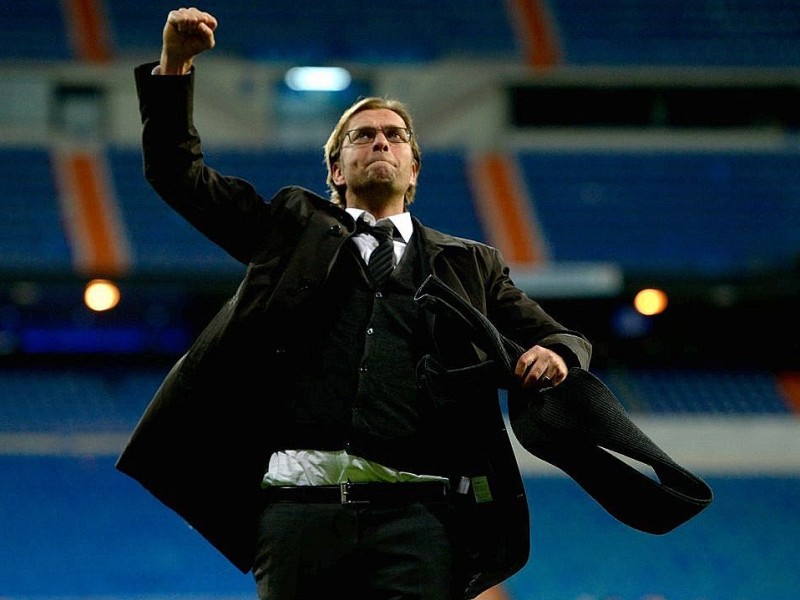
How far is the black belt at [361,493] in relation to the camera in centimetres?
231

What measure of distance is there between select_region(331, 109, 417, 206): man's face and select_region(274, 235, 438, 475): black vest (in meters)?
0.19

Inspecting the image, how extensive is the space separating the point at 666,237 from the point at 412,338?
1230 centimetres

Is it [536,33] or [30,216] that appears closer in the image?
[30,216]

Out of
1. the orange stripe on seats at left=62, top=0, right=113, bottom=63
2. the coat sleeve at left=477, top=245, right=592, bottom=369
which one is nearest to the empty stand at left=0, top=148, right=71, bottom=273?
the orange stripe on seats at left=62, top=0, right=113, bottom=63

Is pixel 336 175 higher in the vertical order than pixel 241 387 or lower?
higher

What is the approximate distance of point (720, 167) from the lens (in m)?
15.6

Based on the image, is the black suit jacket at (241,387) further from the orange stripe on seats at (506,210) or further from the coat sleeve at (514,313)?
the orange stripe on seats at (506,210)

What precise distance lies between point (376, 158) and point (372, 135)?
0.09 metres

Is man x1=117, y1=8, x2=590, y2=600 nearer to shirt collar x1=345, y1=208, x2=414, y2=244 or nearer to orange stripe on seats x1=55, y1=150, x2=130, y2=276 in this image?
shirt collar x1=345, y1=208, x2=414, y2=244

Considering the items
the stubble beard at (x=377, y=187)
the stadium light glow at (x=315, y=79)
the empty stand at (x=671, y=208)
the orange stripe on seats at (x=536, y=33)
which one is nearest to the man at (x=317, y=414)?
the stubble beard at (x=377, y=187)

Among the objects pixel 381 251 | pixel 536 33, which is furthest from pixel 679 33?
pixel 381 251

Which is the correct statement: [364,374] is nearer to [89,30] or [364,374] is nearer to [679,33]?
[89,30]

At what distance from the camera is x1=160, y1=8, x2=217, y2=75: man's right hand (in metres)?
2.29

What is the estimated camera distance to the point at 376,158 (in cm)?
262
